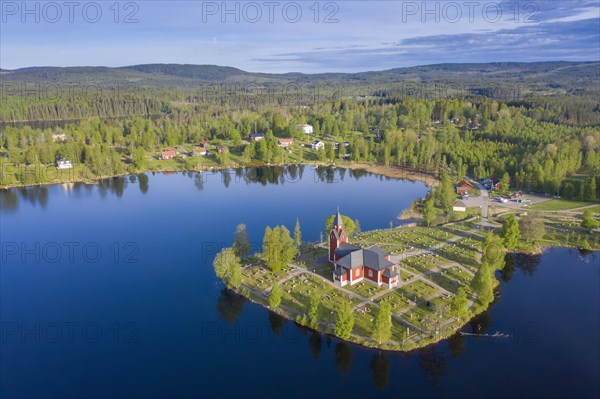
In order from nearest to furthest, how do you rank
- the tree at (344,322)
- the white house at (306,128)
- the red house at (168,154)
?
the tree at (344,322)
the red house at (168,154)
the white house at (306,128)

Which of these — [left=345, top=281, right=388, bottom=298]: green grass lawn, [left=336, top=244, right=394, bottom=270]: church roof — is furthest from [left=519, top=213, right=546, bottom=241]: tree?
[left=345, top=281, right=388, bottom=298]: green grass lawn

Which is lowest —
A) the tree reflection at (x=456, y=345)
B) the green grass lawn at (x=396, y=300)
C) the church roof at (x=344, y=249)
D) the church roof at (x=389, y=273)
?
the tree reflection at (x=456, y=345)

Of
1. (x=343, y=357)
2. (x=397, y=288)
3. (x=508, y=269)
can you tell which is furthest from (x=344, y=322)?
(x=508, y=269)

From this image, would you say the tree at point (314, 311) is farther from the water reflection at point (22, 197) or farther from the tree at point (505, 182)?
the water reflection at point (22, 197)

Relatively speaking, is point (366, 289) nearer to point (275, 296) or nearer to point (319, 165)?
point (275, 296)

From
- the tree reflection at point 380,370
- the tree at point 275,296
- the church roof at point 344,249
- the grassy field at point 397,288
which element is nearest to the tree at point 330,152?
the grassy field at point 397,288

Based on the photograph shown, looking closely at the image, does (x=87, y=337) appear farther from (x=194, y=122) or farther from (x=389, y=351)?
(x=194, y=122)

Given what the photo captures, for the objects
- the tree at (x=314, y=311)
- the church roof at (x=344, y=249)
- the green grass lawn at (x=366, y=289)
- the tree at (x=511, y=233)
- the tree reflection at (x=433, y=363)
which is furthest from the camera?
the tree at (x=511, y=233)
